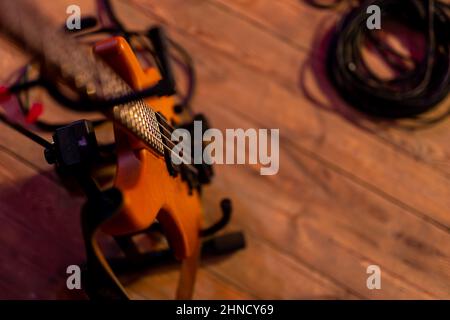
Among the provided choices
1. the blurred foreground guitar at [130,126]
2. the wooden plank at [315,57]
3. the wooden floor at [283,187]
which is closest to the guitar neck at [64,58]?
the blurred foreground guitar at [130,126]

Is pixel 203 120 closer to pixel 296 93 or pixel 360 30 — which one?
pixel 296 93

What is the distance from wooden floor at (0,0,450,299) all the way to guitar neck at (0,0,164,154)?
1.54 ft

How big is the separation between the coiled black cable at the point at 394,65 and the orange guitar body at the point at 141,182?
18.8 inches

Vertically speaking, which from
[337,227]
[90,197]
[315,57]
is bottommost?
[337,227]

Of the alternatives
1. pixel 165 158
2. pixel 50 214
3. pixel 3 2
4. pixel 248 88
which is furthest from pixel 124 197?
pixel 248 88

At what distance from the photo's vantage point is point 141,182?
640mm

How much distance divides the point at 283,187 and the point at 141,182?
0.49 meters

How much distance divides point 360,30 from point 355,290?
595mm

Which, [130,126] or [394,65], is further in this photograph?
[394,65]

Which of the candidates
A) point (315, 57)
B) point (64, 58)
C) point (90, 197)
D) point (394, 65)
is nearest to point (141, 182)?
point (90, 197)

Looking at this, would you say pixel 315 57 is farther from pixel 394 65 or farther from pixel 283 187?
pixel 283 187

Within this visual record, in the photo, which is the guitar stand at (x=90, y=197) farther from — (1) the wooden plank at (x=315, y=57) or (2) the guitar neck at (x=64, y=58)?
(1) the wooden plank at (x=315, y=57)

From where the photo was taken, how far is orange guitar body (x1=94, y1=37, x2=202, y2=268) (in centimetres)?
62

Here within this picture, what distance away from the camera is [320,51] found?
1157 millimetres
